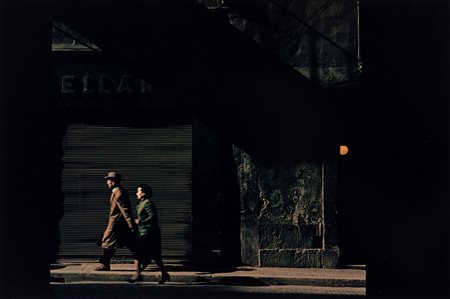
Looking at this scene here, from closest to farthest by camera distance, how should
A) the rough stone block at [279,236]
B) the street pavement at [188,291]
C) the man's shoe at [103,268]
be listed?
the street pavement at [188,291], the man's shoe at [103,268], the rough stone block at [279,236]

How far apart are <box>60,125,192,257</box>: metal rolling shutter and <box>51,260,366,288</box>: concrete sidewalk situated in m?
1.35

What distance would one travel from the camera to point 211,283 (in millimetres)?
11867

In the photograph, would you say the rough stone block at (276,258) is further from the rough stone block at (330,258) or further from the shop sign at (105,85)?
the shop sign at (105,85)

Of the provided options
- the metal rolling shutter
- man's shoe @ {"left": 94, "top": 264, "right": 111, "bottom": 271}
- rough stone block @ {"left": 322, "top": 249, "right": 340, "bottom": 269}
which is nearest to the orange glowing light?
rough stone block @ {"left": 322, "top": 249, "right": 340, "bottom": 269}

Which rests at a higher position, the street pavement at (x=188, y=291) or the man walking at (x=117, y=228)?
the man walking at (x=117, y=228)

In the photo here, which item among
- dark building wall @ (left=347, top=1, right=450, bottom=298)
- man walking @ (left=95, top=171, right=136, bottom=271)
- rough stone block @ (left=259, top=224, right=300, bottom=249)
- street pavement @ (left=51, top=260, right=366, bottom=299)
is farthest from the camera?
rough stone block @ (left=259, top=224, right=300, bottom=249)

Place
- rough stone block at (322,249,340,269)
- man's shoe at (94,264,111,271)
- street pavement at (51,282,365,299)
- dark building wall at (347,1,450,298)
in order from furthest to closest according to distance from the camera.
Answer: rough stone block at (322,249,340,269) → man's shoe at (94,264,111,271) → street pavement at (51,282,365,299) → dark building wall at (347,1,450,298)

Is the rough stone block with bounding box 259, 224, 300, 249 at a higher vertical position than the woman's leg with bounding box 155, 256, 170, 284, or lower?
higher

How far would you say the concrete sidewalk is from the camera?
11953 mm

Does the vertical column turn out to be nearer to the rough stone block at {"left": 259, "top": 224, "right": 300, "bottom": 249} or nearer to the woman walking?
the woman walking

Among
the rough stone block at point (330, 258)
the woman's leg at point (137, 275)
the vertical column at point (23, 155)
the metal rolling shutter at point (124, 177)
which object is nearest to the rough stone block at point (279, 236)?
the rough stone block at point (330, 258)

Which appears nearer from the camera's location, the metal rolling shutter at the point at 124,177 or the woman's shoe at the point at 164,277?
the woman's shoe at the point at 164,277

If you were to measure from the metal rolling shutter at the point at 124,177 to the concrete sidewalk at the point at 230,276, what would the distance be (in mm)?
1348

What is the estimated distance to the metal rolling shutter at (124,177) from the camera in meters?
14.4
